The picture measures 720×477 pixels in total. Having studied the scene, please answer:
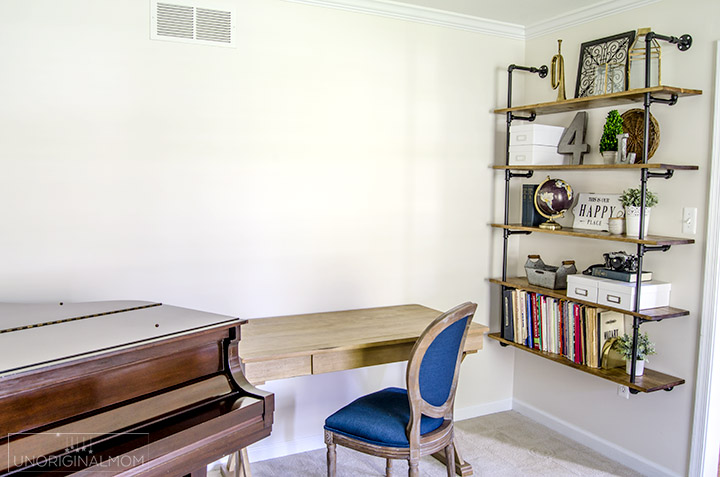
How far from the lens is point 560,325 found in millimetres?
3025

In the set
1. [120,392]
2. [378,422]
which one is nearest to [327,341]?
[378,422]

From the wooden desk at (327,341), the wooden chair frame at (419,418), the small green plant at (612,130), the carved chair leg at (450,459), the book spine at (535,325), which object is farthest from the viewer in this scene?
the book spine at (535,325)

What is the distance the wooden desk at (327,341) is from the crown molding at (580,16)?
5.89 feet

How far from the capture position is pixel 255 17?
107 inches

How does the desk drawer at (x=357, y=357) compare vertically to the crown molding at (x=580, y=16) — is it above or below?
below

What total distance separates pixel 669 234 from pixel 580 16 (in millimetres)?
1296

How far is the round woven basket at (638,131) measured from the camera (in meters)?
2.70

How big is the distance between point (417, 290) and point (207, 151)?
1415 mm

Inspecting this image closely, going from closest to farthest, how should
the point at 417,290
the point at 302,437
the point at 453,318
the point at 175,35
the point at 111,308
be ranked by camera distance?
1. the point at 111,308
2. the point at 453,318
3. the point at 175,35
4. the point at 302,437
5. the point at 417,290

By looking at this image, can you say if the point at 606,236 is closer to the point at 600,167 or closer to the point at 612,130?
the point at 600,167

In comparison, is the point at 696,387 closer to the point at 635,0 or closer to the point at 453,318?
the point at 453,318

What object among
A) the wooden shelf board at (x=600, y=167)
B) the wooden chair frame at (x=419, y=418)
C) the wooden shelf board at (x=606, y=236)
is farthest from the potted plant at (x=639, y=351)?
the wooden chair frame at (x=419, y=418)

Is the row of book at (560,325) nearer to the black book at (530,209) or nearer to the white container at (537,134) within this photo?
the black book at (530,209)

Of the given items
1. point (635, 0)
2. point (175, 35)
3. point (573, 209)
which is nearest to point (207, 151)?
point (175, 35)
